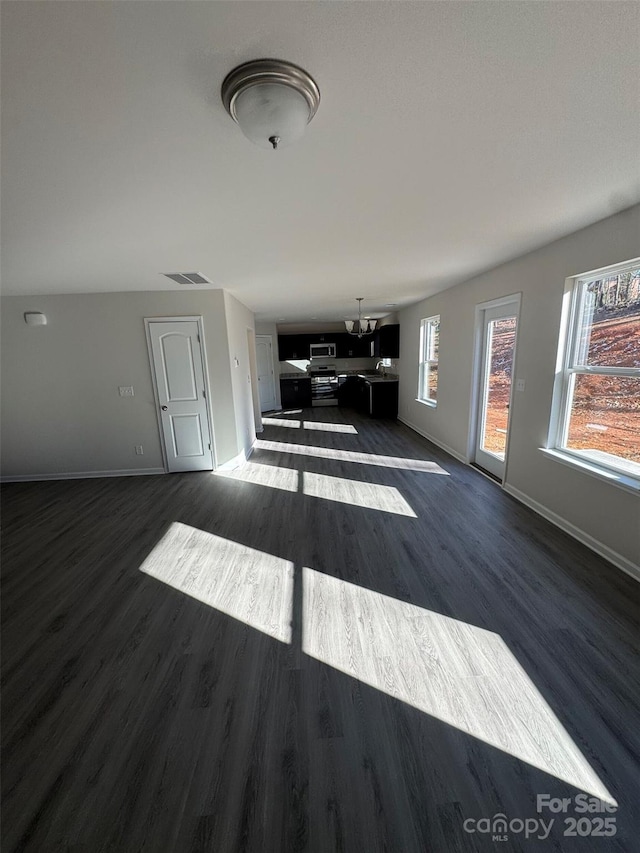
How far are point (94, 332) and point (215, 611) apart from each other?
4.05 metres

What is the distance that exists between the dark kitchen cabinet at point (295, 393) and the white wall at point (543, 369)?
4.90 meters

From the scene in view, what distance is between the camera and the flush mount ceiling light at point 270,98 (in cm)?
100

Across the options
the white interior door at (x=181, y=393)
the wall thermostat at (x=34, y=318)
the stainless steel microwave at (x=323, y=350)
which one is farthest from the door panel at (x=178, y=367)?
the stainless steel microwave at (x=323, y=350)

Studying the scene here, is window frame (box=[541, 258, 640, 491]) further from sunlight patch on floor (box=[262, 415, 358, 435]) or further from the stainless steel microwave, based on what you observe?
the stainless steel microwave

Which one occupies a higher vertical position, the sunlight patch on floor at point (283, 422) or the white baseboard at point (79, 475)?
the sunlight patch on floor at point (283, 422)

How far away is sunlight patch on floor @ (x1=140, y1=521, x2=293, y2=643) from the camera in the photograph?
2.14 m

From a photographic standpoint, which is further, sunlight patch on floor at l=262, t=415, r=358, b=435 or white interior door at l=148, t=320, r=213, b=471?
sunlight patch on floor at l=262, t=415, r=358, b=435

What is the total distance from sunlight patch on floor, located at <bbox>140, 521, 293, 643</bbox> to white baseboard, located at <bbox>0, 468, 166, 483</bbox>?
209cm

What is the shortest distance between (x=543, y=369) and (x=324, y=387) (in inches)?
271

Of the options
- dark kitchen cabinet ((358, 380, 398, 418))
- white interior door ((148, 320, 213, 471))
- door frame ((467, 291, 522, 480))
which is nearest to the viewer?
door frame ((467, 291, 522, 480))

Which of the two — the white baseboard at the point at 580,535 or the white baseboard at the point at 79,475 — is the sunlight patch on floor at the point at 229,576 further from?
the white baseboard at the point at 580,535

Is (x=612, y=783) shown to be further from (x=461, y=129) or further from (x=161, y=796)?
(x=461, y=129)

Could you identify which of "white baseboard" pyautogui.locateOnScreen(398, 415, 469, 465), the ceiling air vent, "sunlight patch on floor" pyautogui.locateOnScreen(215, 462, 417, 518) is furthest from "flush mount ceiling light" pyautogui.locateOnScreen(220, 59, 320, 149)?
"white baseboard" pyautogui.locateOnScreen(398, 415, 469, 465)

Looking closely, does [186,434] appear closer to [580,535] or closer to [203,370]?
[203,370]
